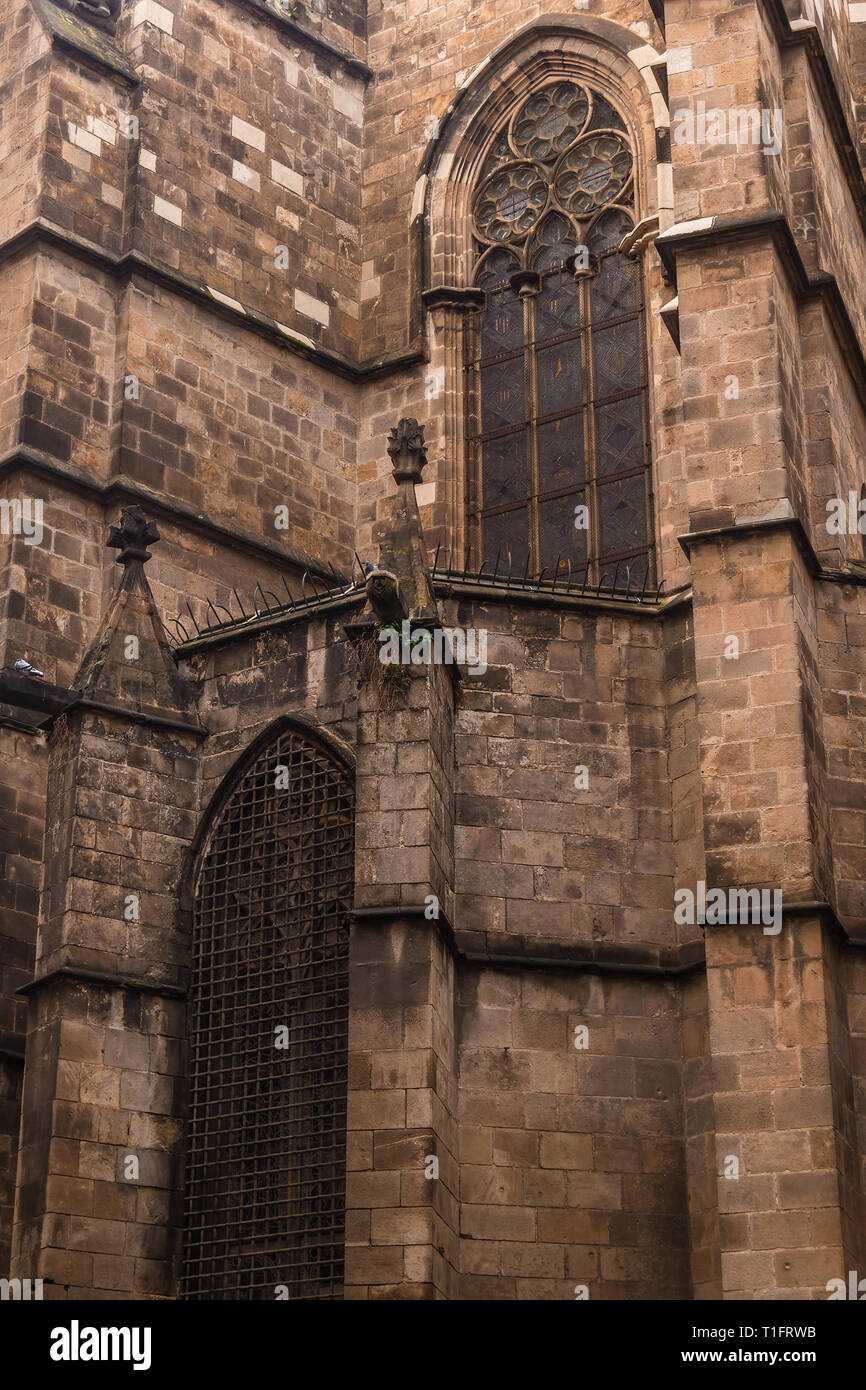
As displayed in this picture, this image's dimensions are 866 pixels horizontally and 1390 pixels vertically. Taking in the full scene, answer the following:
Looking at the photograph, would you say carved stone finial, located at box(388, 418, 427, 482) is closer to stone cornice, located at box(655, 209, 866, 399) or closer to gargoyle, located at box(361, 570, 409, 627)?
gargoyle, located at box(361, 570, 409, 627)

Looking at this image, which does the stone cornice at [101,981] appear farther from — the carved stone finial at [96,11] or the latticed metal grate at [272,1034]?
the carved stone finial at [96,11]

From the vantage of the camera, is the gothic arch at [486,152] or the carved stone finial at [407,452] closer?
the carved stone finial at [407,452]

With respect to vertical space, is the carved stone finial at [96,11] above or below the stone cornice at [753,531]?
above

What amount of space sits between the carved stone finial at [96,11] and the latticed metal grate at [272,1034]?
8.74 m

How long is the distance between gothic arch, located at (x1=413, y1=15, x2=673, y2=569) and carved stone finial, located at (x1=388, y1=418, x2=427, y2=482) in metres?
4.67

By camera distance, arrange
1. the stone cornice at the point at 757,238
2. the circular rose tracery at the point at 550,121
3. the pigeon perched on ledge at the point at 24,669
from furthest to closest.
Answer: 1. the circular rose tracery at the point at 550,121
2. the pigeon perched on ledge at the point at 24,669
3. the stone cornice at the point at 757,238

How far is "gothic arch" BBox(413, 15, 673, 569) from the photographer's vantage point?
71.2ft

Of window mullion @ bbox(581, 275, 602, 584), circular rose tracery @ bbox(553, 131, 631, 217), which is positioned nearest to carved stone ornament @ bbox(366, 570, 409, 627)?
window mullion @ bbox(581, 275, 602, 584)

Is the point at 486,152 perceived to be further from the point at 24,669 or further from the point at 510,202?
the point at 24,669

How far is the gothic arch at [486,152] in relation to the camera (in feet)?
71.2

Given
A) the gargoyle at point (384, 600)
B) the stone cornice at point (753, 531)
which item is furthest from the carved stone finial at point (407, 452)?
the stone cornice at point (753, 531)

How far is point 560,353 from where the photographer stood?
22.0 meters

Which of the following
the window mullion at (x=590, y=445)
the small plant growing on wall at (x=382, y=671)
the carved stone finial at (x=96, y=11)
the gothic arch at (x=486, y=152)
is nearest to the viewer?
the small plant growing on wall at (x=382, y=671)

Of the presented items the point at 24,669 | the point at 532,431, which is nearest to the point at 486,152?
the point at 532,431
